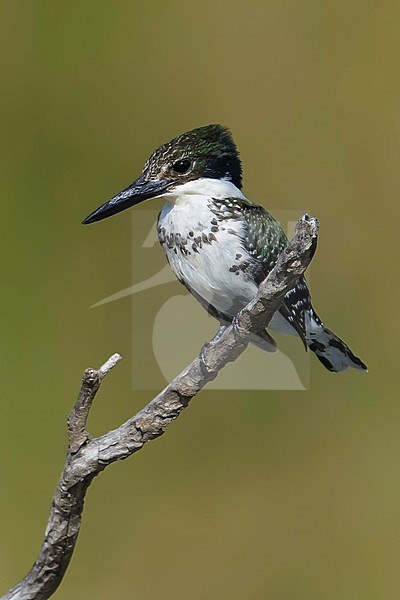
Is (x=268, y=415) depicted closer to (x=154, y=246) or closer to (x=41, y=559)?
(x=154, y=246)

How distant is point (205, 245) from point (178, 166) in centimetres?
12

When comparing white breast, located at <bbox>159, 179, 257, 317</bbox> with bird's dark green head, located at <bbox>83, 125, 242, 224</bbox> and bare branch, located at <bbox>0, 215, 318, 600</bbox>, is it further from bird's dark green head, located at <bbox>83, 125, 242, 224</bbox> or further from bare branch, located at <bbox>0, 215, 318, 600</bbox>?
bare branch, located at <bbox>0, 215, 318, 600</bbox>

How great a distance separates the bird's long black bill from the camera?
4.12ft

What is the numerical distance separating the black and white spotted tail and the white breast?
0.16 metres

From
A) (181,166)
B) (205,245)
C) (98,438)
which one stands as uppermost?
(181,166)

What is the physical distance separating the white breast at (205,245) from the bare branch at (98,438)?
0.48ft

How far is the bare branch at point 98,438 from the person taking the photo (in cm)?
109

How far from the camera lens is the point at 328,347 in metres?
1.47

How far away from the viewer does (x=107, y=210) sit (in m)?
1.26
